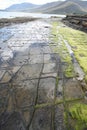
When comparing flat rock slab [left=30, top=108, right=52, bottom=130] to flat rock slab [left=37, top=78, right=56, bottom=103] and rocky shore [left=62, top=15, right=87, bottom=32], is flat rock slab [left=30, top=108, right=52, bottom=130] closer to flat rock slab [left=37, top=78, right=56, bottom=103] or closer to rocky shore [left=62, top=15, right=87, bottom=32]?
flat rock slab [left=37, top=78, right=56, bottom=103]

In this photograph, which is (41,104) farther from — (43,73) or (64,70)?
(64,70)

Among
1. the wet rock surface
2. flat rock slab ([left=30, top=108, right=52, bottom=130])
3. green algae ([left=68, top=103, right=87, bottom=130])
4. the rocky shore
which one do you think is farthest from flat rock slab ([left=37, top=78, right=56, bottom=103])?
the rocky shore

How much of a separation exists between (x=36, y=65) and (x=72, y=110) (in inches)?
114

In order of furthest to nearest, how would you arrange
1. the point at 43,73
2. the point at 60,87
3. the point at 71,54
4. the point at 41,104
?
the point at 71,54, the point at 43,73, the point at 60,87, the point at 41,104

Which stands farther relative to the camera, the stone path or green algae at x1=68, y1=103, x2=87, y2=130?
the stone path

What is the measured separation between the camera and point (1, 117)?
10.3 ft

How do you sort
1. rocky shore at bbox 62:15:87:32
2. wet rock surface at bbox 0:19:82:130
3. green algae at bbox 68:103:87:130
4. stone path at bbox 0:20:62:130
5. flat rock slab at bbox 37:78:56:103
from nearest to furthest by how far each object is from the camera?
green algae at bbox 68:103:87:130, wet rock surface at bbox 0:19:82:130, stone path at bbox 0:20:62:130, flat rock slab at bbox 37:78:56:103, rocky shore at bbox 62:15:87:32

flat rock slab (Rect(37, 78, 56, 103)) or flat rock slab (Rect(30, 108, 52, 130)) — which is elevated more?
flat rock slab (Rect(37, 78, 56, 103))

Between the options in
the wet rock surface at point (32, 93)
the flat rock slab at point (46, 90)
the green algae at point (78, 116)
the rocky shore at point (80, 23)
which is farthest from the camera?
the rocky shore at point (80, 23)

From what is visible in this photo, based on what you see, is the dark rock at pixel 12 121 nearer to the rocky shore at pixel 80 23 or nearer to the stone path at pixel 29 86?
the stone path at pixel 29 86

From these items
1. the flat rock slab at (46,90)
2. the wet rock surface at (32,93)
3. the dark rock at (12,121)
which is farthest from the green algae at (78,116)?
the dark rock at (12,121)

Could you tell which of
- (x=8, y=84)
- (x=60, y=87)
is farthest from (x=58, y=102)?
(x=8, y=84)

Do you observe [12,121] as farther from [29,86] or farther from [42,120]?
[29,86]

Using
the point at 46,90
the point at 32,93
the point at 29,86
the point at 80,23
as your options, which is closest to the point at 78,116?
the point at 46,90
